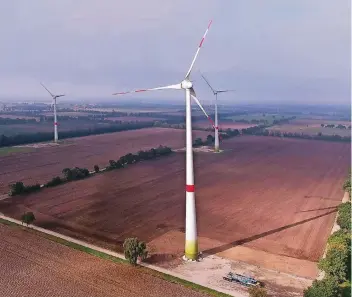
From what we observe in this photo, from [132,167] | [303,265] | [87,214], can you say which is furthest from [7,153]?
[303,265]

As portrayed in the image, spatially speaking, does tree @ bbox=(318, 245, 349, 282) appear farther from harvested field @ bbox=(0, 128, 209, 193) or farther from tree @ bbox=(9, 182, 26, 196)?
harvested field @ bbox=(0, 128, 209, 193)

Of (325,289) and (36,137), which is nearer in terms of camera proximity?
(325,289)

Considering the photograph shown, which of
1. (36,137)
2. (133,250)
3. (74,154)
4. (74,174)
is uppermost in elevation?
(36,137)

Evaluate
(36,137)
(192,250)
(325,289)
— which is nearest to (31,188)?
(192,250)

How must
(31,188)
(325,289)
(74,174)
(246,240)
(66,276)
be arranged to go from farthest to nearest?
1. (74,174)
2. (31,188)
3. (246,240)
4. (66,276)
5. (325,289)

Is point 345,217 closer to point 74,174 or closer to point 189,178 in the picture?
point 189,178

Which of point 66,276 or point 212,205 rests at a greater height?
point 212,205

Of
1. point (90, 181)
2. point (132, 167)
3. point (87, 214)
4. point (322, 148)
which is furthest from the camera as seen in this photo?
point (322, 148)

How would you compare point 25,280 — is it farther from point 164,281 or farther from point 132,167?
point 132,167
